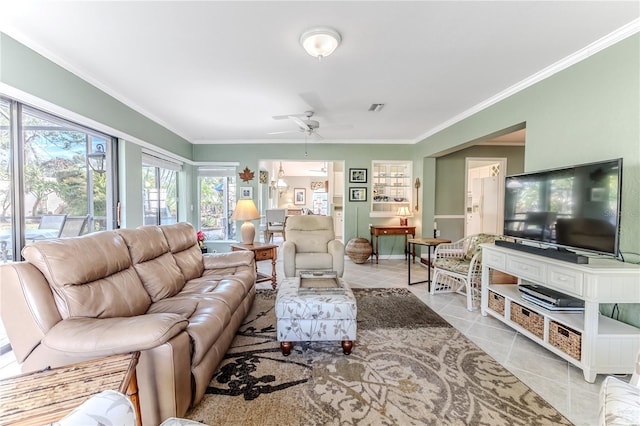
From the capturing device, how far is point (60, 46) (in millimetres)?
2219

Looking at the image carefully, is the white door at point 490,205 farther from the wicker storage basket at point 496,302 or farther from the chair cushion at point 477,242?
the wicker storage basket at point 496,302

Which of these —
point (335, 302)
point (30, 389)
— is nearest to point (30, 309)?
point (30, 389)

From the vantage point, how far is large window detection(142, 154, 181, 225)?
169 inches

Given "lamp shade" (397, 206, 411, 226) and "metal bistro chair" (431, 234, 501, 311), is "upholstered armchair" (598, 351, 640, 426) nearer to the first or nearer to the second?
"metal bistro chair" (431, 234, 501, 311)

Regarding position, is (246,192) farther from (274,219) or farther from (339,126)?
(339,126)

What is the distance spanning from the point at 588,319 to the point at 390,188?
4268mm

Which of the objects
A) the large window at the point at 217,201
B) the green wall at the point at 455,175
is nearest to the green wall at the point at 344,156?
the large window at the point at 217,201

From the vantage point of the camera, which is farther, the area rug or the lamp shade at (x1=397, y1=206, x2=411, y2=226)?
the lamp shade at (x1=397, y1=206, x2=411, y2=226)

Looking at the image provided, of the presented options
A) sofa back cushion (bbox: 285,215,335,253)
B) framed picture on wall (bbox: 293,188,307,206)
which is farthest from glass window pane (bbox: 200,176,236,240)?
framed picture on wall (bbox: 293,188,307,206)

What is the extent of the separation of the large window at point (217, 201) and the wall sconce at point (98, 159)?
243cm

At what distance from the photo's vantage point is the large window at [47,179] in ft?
7.04

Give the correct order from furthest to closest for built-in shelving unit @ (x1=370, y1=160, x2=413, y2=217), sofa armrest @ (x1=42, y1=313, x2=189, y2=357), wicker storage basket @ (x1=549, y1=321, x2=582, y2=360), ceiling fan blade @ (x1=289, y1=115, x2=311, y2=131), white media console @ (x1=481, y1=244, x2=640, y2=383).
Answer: built-in shelving unit @ (x1=370, y1=160, x2=413, y2=217) → ceiling fan blade @ (x1=289, y1=115, x2=311, y2=131) → wicker storage basket @ (x1=549, y1=321, x2=582, y2=360) → white media console @ (x1=481, y1=244, x2=640, y2=383) → sofa armrest @ (x1=42, y1=313, x2=189, y2=357)

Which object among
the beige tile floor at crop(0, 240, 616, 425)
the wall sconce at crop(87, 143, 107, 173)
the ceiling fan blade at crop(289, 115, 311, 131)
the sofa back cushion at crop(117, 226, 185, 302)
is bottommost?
the beige tile floor at crop(0, 240, 616, 425)

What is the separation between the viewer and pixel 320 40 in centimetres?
203
